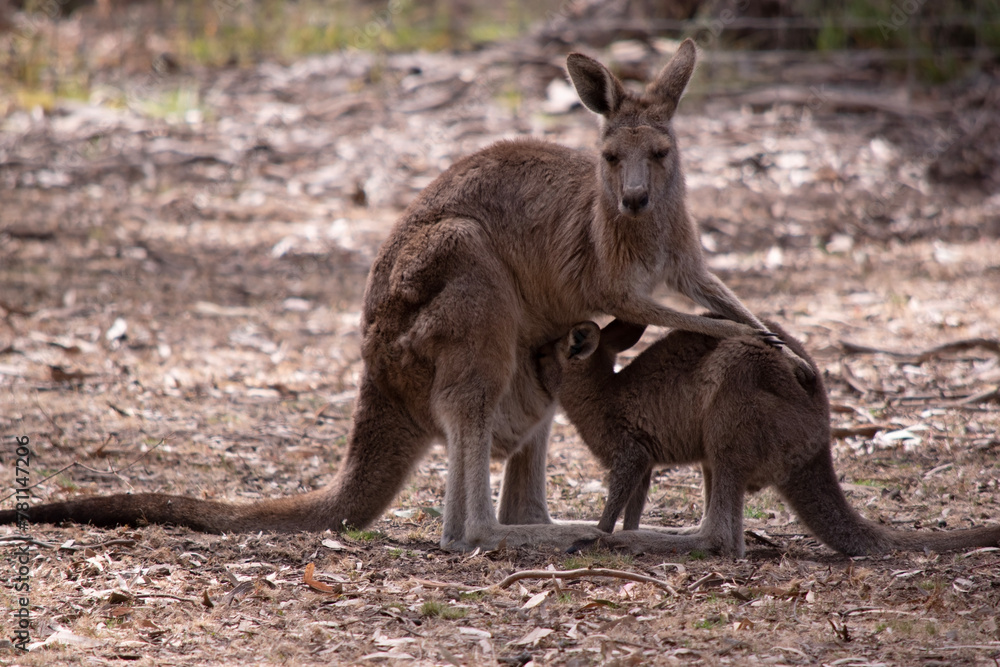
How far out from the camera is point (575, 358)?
4.23 meters

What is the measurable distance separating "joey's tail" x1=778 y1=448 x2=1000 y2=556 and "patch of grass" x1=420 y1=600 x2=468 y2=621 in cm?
134

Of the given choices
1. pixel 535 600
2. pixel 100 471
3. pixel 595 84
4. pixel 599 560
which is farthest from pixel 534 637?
pixel 100 471

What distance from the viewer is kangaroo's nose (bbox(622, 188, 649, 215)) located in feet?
12.6

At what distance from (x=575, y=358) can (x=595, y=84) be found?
109 cm

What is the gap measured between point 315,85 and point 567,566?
1033 cm

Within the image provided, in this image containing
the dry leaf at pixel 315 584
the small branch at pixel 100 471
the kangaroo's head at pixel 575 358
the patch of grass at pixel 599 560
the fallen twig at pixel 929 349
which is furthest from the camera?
the fallen twig at pixel 929 349

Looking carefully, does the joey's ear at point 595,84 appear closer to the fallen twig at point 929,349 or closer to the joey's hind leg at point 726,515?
the joey's hind leg at point 726,515

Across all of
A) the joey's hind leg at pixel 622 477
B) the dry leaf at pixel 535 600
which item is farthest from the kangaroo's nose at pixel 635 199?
the dry leaf at pixel 535 600

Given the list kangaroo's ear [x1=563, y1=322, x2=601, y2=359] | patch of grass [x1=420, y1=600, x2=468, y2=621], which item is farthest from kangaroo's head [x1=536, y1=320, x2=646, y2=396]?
patch of grass [x1=420, y1=600, x2=468, y2=621]

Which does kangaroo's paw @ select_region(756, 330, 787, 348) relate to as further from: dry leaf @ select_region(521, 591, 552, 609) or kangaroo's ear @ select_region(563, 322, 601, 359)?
dry leaf @ select_region(521, 591, 552, 609)

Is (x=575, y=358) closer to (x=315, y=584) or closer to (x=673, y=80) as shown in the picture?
(x=673, y=80)

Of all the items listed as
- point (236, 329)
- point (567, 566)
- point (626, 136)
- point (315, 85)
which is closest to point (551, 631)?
point (567, 566)

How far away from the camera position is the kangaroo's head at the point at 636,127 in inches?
157

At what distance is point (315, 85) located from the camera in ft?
42.3
